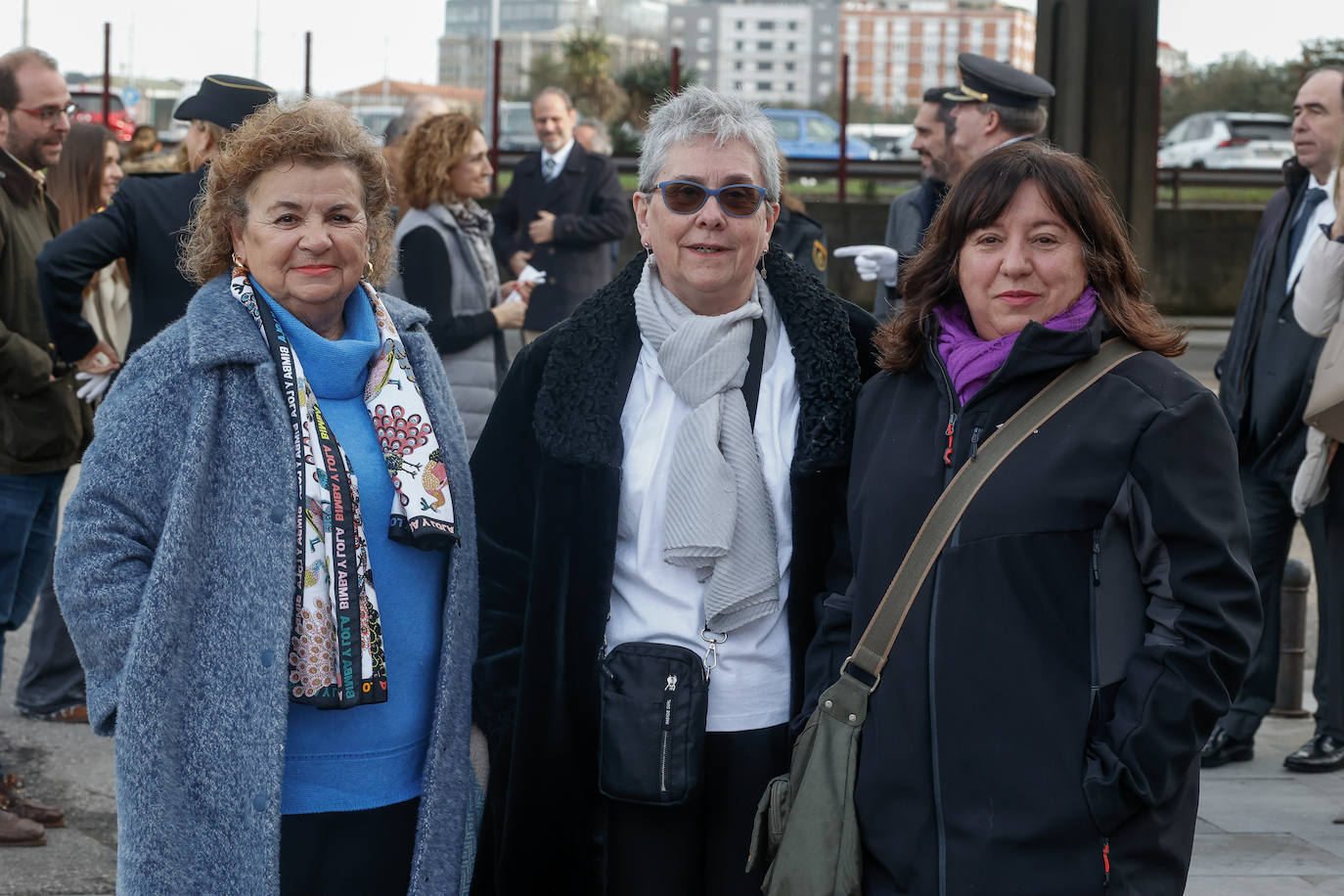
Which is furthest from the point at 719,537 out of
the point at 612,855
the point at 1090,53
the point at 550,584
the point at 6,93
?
the point at 6,93

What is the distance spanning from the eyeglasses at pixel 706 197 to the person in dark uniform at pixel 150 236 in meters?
2.19

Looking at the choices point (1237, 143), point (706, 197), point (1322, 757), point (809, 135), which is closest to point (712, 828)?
point (706, 197)

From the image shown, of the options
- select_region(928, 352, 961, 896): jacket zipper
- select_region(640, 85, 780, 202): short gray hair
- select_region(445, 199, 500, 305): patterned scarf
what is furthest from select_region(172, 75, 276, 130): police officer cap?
select_region(928, 352, 961, 896): jacket zipper

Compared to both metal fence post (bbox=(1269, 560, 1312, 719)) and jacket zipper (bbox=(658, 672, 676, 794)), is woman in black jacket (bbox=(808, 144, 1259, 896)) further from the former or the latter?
metal fence post (bbox=(1269, 560, 1312, 719))

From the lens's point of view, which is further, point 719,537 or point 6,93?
point 6,93

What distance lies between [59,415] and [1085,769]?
12.2ft

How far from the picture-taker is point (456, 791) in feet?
8.91

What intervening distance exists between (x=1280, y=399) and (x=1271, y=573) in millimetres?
653

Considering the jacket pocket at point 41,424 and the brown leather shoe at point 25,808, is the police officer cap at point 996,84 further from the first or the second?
the brown leather shoe at point 25,808

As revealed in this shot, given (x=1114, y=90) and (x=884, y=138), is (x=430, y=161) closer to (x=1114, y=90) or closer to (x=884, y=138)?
(x=1114, y=90)

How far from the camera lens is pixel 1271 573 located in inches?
206

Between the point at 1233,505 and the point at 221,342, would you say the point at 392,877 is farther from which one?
the point at 1233,505

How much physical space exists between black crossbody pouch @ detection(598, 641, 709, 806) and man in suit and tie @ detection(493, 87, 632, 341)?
5921 mm

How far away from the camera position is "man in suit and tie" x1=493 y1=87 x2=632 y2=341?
8.46 m
